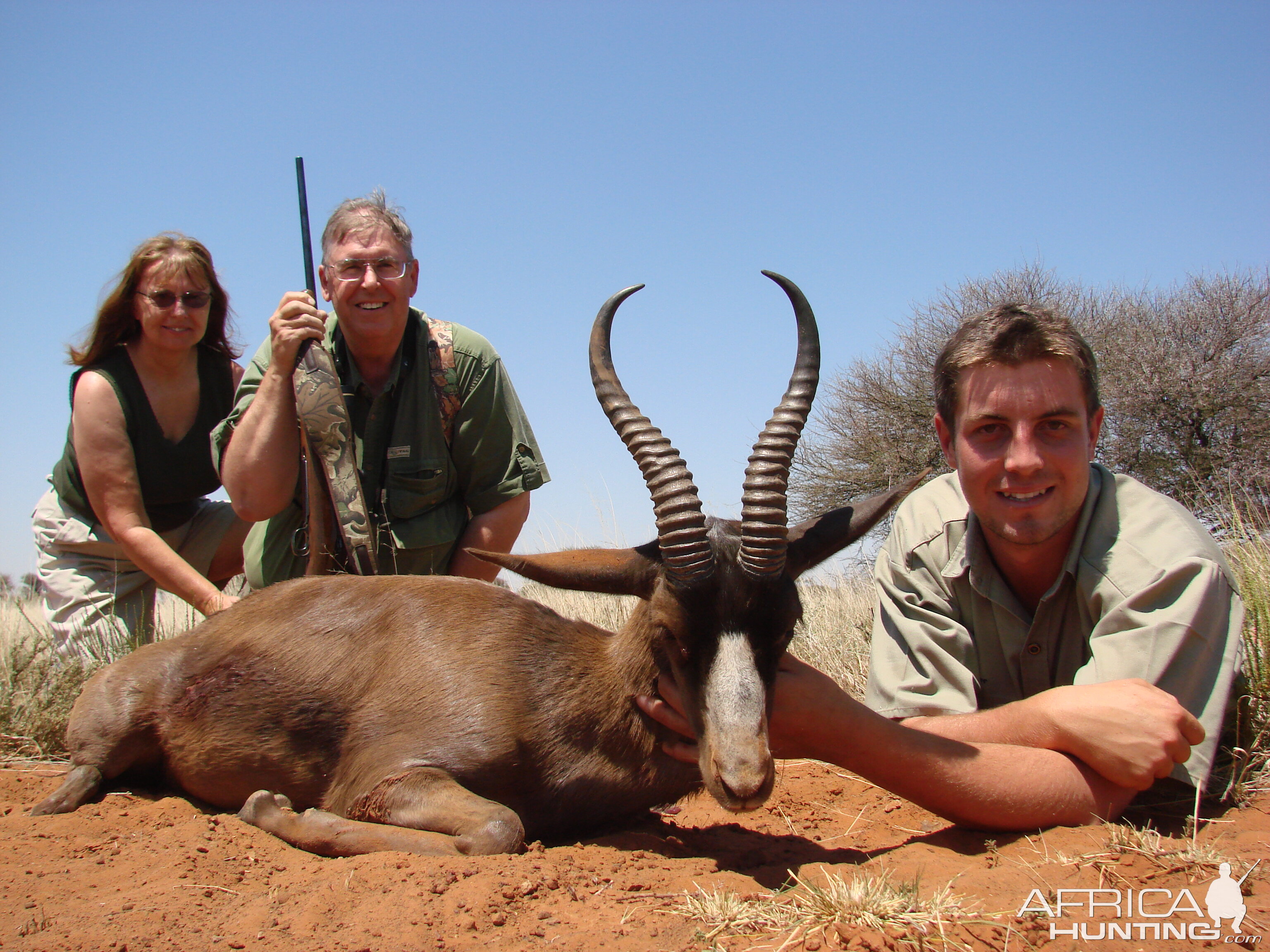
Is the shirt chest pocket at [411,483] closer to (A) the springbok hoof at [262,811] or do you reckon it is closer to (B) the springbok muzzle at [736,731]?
(A) the springbok hoof at [262,811]

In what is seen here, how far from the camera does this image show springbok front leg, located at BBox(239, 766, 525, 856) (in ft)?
13.2

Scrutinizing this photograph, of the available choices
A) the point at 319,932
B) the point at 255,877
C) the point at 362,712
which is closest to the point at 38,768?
the point at 362,712

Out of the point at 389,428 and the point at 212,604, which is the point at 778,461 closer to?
the point at 389,428

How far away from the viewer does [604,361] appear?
4.77 m

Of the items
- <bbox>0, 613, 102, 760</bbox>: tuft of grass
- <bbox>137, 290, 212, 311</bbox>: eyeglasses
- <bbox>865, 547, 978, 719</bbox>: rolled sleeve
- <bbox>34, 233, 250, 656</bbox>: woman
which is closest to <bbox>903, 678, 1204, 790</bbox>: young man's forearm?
<bbox>865, 547, 978, 719</bbox>: rolled sleeve

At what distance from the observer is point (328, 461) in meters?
6.32

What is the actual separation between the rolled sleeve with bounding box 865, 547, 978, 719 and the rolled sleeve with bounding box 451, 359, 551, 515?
325cm

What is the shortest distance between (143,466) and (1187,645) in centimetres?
699

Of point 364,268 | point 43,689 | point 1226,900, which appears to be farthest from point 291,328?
point 1226,900

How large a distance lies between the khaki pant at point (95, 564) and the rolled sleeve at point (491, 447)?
90.5 inches

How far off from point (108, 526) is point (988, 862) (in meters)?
6.33

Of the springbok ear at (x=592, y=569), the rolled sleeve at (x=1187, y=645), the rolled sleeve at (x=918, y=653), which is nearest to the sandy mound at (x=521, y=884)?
the rolled sleeve at (x=1187, y=645)

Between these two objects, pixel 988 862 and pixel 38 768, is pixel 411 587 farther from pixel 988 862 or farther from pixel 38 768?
pixel 988 862

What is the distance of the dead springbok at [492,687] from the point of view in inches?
163
